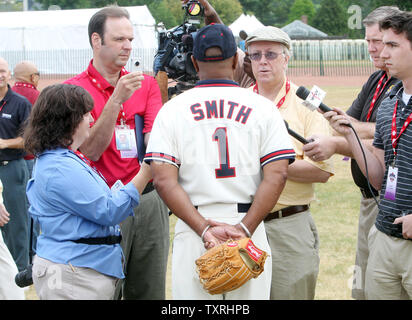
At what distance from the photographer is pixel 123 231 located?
388 cm

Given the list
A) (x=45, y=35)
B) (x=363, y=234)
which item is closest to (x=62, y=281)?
(x=363, y=234)

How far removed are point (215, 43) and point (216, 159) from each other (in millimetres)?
590

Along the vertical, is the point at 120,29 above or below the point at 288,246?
above

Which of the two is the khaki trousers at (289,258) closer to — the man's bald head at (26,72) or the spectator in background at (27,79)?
the spectator in background at (27,79)

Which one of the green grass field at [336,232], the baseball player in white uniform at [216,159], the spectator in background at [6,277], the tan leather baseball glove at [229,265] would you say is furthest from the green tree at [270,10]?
the tan leather baseball glove at [229,265]

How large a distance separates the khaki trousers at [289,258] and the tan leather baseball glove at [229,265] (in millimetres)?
1101

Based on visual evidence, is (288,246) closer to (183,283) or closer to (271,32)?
(183,283)

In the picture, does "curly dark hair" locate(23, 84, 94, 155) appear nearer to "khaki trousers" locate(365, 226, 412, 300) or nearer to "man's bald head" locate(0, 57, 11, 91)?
"khaki trousers" locate(365, 226, 412, 300)

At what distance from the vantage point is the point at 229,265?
2580 millimetres

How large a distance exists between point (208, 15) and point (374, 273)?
2.49m

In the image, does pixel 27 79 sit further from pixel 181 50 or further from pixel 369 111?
pixel 369 111

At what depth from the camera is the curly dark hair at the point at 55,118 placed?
303 centimetres

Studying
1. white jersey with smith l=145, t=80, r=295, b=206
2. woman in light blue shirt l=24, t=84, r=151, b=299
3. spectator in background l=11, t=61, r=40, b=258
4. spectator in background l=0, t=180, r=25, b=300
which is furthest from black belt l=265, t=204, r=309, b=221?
spectator in background l=11, t=61, r=40, b=258

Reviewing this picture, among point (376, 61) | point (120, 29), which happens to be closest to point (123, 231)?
point (120, 29)
